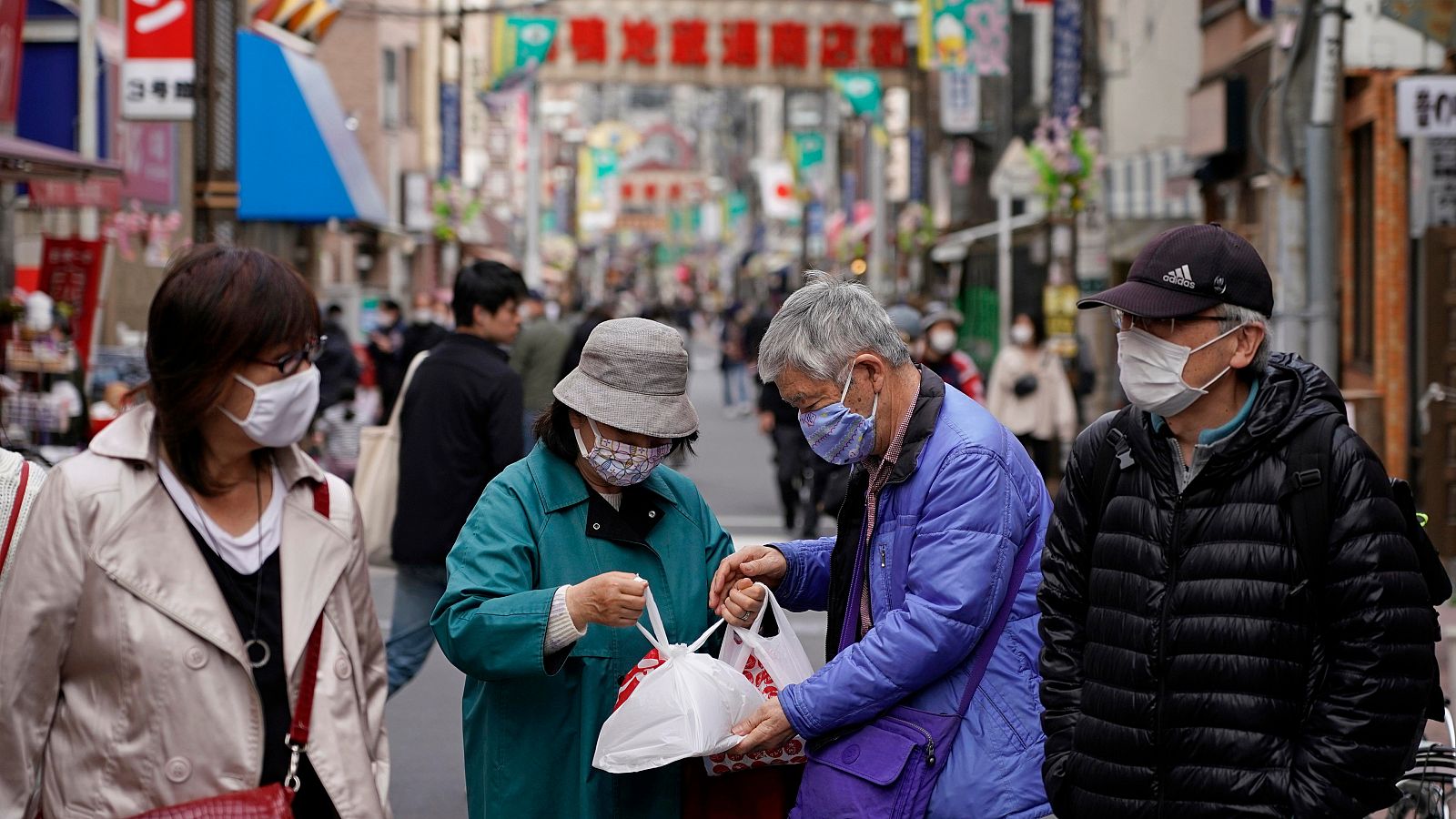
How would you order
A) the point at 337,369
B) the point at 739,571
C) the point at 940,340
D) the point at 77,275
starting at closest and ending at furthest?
the point at 739,571 < the point at 940,340 < the point at 77,275 < the point at 337,369

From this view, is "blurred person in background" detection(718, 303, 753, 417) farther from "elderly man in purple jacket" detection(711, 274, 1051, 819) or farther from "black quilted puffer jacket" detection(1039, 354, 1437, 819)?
"black quilted puffer jacket" detection(1039, 354, 1437, 819)

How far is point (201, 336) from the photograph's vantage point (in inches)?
130

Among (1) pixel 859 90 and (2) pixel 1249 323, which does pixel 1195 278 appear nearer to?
(2) pixel 1249 323

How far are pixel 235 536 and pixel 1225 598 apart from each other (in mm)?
1832

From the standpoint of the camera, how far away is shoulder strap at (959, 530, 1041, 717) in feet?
13.0

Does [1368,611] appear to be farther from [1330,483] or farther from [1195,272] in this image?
[1195,272]

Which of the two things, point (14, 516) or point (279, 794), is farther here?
point (14, 516)


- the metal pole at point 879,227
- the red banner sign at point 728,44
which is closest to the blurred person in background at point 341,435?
the metal pole at point 879,227

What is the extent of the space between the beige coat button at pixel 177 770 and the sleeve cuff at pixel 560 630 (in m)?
0.93

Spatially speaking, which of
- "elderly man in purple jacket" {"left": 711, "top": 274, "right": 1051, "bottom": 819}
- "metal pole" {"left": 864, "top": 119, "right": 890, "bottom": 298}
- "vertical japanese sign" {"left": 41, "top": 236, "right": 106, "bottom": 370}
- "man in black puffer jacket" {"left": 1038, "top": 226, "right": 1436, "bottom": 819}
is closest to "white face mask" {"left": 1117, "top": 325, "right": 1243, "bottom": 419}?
"man in black puffer jacket" {"left": 1038, "top": 226, "right": 1436, "bottom": 819}

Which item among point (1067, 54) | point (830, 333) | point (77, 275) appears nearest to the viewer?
point (830, 333)

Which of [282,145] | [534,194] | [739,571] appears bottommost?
[739,571]

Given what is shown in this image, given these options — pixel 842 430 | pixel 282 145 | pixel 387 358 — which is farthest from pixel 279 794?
pixel 282 145

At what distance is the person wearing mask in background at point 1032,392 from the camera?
51.8ft
